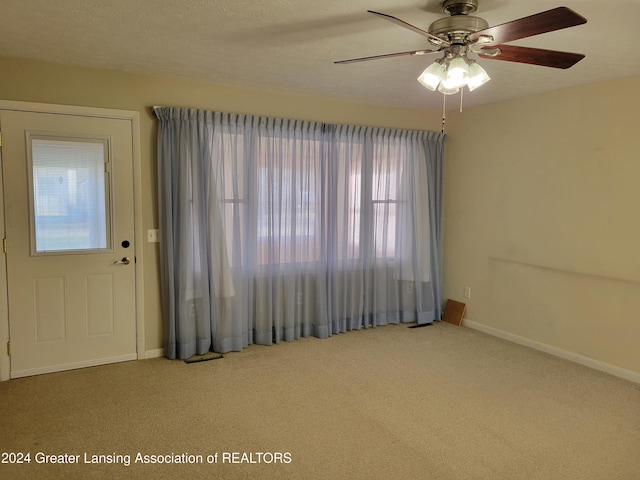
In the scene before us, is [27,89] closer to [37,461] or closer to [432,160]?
[37,461]

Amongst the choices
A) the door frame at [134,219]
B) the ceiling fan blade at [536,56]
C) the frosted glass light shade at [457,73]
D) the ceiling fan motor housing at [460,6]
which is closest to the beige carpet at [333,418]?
→ the door frame at [134,219]

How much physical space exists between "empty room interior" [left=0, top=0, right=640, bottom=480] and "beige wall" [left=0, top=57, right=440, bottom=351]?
18mm

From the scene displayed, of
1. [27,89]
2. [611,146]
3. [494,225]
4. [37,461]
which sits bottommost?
[37,461]

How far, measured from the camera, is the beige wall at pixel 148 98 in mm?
3430

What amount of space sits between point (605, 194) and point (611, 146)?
394 mm

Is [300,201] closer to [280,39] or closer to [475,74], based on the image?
[280,39]

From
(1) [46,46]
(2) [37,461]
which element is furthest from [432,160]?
(2) [37,461]

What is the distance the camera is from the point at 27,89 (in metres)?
3.42

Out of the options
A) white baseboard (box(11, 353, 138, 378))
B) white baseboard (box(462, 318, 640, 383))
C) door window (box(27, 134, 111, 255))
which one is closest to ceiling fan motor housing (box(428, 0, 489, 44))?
door window (box(27, 134, 111, 255))

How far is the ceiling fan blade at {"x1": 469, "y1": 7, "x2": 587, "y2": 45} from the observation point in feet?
5.74

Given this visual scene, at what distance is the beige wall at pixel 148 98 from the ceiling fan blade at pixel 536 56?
2450 millimetres

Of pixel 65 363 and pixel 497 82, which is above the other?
pixel 497 82

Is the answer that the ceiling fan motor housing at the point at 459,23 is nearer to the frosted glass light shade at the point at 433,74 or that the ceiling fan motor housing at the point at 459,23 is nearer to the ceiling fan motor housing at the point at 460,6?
the ceiling fan motor housing at the point at 460,6

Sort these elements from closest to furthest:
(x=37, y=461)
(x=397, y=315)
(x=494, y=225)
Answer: (x=37, y=461), (x=494, y=225), (x=397, y=315)
